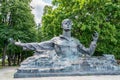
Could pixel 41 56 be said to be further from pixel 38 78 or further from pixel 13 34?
pixel 13 34

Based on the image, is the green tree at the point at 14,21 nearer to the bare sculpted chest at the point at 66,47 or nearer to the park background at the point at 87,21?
the park background at the point at 87,21

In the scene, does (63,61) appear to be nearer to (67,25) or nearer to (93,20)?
(67,25)

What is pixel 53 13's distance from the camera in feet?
76.9

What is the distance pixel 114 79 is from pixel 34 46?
15.5ft

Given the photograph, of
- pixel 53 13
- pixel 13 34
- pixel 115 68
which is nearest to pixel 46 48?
pixel 115 68

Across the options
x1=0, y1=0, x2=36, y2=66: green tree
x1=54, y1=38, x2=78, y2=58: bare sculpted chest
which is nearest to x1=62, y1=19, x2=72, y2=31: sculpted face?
x1=54, y1=38, x2=78, y2=58: bare sculpted chest

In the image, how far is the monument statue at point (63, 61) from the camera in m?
14.1

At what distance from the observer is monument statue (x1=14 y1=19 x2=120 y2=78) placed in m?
14.1

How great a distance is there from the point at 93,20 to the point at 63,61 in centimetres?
755

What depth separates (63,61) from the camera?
14852 millimetres

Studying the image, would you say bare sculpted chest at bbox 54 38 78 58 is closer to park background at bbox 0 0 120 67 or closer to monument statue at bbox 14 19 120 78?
monument statue at bbox 14 19 120 78

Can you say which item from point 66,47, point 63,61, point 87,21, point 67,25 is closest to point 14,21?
point 87,21

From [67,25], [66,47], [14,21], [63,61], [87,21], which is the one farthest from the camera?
[14,21]

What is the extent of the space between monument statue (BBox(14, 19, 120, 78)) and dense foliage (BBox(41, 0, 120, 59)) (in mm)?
5761
